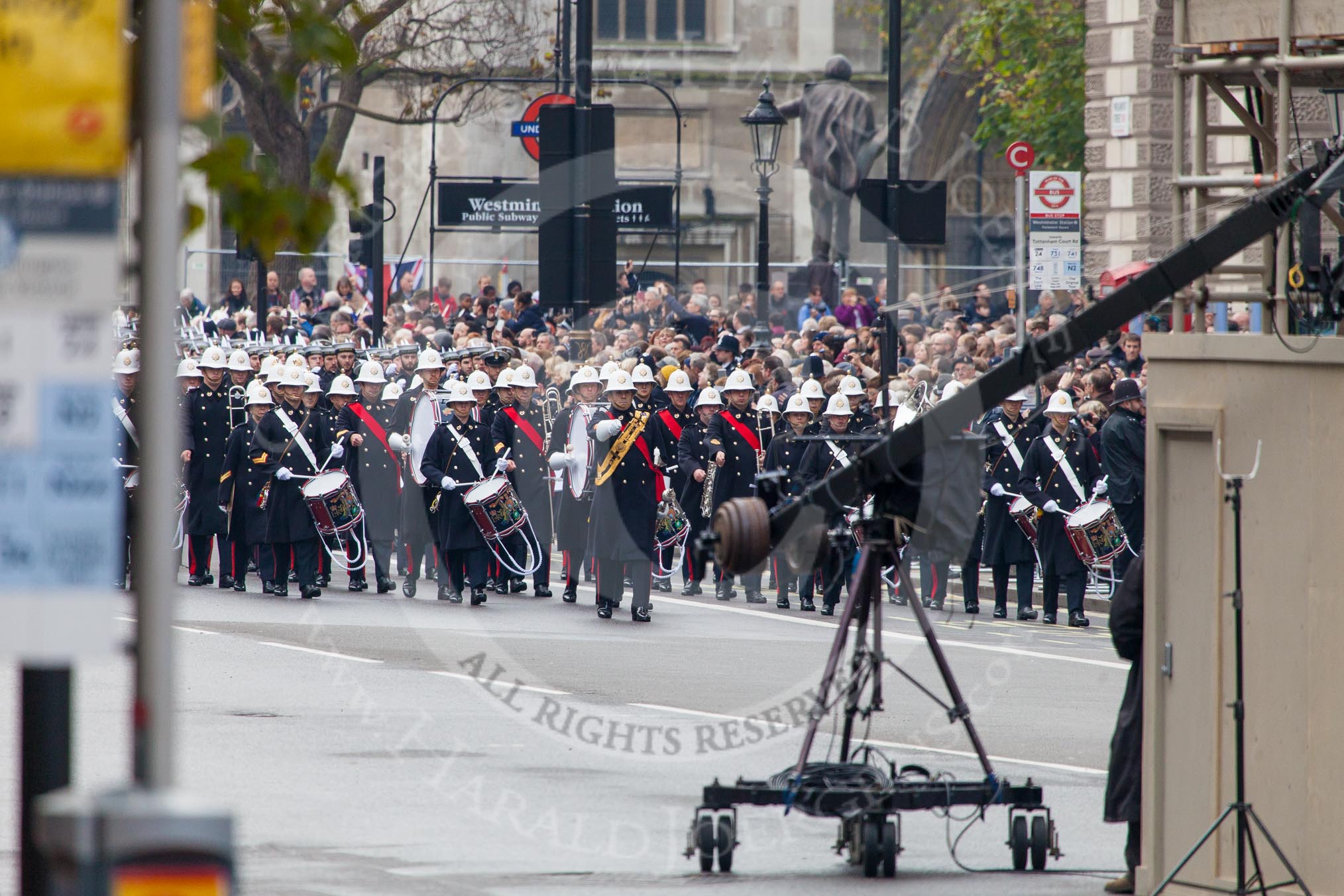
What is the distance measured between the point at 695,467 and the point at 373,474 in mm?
2940

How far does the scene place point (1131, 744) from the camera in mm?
8820

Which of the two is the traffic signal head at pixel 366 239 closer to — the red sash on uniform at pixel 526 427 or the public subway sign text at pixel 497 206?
the public subway sign text at pixel 497 206

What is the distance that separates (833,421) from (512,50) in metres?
21.0

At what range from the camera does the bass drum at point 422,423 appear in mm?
20016

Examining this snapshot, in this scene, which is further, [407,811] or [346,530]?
[346,530]

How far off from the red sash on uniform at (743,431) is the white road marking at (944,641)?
4.98 ft

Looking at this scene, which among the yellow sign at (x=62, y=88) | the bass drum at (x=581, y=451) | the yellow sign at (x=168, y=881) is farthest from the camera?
the bass drum at (x=581, y=451)

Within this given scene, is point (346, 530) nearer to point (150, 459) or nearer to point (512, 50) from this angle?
point (150, 459)

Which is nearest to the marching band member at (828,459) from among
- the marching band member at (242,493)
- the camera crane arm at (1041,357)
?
the marching band member at (242,493)

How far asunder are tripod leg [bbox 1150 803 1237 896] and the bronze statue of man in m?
27.2

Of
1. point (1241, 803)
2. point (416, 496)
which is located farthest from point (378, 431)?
point (1241, 803)

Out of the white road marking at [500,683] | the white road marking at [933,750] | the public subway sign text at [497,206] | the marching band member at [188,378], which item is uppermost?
the public subway sign text at [497,206]

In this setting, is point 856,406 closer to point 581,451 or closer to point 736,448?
point 736,448

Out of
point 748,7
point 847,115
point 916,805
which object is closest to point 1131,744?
point 916,805
